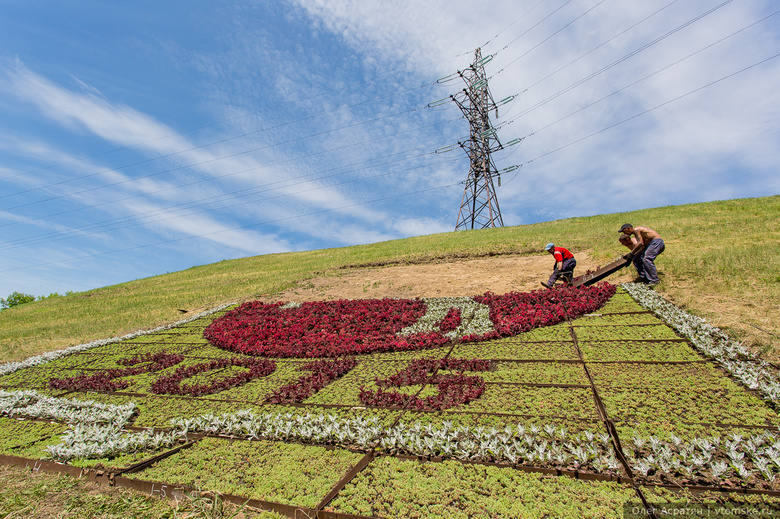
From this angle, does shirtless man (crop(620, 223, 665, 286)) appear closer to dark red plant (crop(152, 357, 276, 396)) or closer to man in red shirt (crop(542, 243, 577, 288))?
man in red shirt (crop(542, 243, 577, 288))

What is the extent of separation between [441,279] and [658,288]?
6.22 m

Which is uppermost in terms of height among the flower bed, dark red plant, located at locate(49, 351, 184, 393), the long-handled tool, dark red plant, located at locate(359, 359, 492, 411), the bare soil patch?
the bare soil patch

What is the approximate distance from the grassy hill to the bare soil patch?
858 mm

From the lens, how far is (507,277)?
41.5ft

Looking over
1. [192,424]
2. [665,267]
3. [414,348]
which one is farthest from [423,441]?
[665,267]

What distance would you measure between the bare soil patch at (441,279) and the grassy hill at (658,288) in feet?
2.81

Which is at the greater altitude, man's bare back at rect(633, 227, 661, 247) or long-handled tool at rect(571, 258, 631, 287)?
man's bare back at rect(633, 227, 661, 247)

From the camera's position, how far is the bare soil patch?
11922mm

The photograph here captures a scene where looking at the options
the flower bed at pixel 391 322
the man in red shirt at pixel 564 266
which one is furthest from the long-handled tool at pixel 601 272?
the flower bed at pixel 391 322

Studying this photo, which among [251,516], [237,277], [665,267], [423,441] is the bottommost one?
[251,516]

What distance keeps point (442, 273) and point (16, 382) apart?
11.4 meters

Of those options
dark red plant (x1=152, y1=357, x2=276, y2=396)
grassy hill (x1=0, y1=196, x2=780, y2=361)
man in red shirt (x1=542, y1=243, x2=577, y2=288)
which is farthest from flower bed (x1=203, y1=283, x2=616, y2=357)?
grassy hill (x1=0, y1=196, x2=780, y2=361)

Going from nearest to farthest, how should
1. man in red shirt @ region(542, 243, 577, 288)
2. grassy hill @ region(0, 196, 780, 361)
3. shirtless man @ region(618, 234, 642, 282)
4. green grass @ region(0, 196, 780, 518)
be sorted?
green grass @ region(0, 196, 780, 518) → grassy hill @ region(0, 196, 780, 361) → shirtless man @ region(618, 234, 642, 282) → man in red shirt @ region(542, 243, 577, 288)

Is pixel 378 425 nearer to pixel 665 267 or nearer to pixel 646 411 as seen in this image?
pixel 646 411
